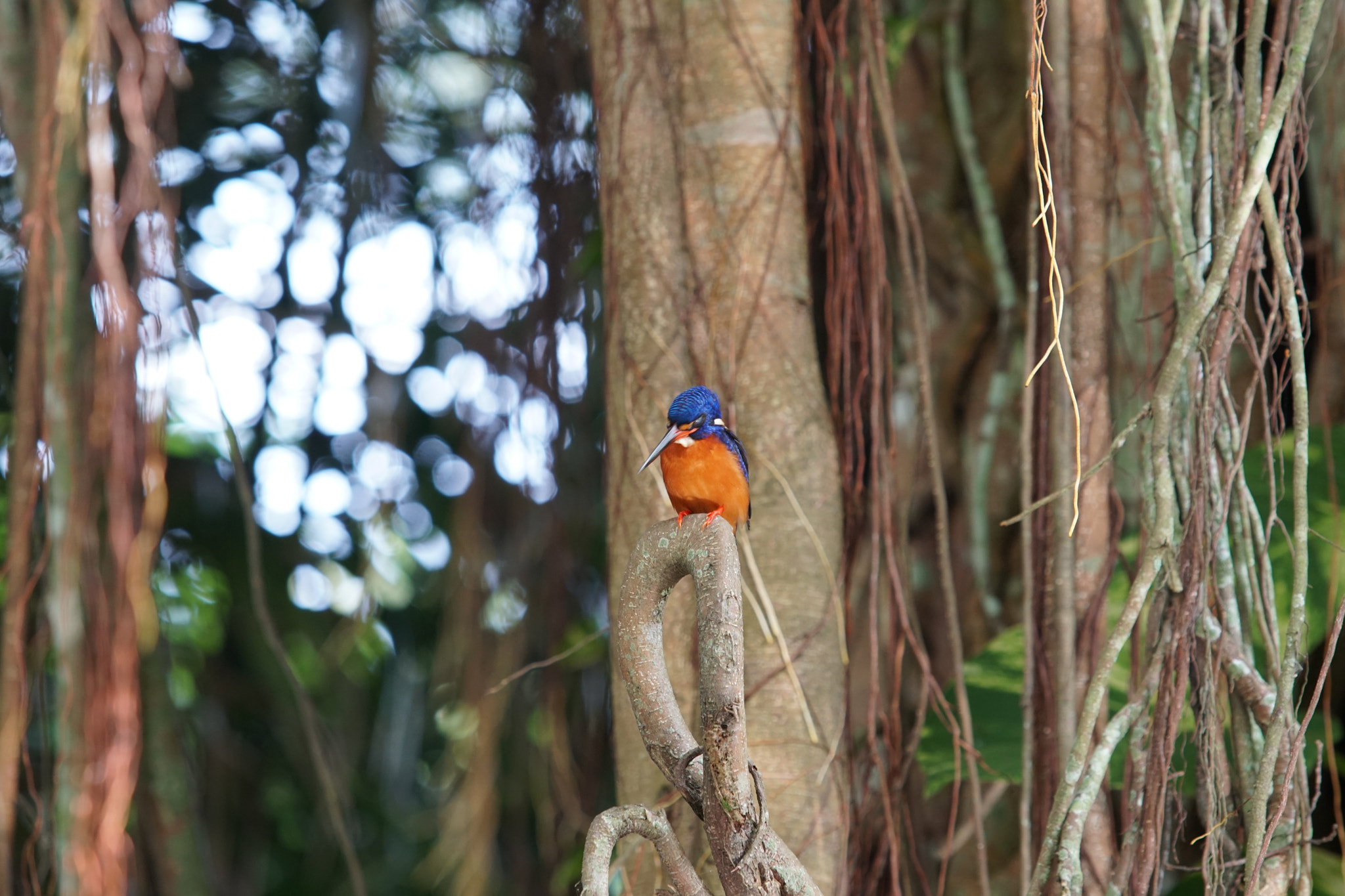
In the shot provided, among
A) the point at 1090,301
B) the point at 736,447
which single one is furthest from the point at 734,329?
the point at 1090,301

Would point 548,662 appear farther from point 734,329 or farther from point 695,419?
point 734,329

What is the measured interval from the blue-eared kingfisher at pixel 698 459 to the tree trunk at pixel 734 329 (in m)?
0.43

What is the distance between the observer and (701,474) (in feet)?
3.80

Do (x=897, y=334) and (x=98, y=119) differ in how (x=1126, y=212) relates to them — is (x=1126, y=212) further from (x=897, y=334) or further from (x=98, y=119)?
(x=98, y=119)

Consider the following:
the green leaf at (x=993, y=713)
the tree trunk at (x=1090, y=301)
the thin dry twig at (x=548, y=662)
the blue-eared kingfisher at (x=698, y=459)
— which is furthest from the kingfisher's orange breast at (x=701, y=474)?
the green leaf at (x=993, y=713)

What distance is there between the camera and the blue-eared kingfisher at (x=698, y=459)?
116 centimetres

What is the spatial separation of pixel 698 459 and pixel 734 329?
0.52 metres

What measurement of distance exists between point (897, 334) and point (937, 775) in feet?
2.86

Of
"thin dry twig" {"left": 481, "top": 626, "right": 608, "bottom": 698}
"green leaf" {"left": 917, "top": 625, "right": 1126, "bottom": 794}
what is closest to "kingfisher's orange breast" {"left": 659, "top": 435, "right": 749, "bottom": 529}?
"thin dry twig" {"left": 481, "top": 626, "right": 608, "bottom": 698}

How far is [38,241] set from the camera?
166cm

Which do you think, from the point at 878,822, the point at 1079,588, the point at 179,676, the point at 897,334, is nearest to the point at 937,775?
the point at 878,822

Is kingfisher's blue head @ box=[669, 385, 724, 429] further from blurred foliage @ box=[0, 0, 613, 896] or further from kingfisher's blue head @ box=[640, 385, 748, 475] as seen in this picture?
blurred foliage @ box=[0, 0, 613, 896]

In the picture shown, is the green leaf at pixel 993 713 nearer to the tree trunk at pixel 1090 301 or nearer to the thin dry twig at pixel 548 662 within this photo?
the tree trunk at pixel 1090 301

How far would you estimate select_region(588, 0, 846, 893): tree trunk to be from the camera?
5.18 ft
